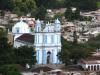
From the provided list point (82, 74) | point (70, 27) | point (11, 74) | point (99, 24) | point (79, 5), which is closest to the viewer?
point (11, 74)

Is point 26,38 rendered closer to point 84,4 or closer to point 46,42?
point 46,42

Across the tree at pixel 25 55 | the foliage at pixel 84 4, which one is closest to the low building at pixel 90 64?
the tree at pixel 25 55

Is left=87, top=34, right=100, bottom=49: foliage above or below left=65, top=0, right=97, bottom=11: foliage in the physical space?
below

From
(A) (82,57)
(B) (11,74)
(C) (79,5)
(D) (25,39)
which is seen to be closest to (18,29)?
(D) (25,39)

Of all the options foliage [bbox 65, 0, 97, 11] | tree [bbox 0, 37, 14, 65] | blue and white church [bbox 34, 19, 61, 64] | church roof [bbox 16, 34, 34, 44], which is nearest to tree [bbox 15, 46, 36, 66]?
tree [bbox 0, 37, 14, 65]

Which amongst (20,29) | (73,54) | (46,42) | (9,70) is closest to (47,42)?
(46,42)

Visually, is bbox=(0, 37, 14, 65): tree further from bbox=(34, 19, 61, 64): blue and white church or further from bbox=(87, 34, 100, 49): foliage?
bbox=(87, 34, 100, 49): foliage

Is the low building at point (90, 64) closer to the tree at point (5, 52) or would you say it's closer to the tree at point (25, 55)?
the tree at point (25, 55)

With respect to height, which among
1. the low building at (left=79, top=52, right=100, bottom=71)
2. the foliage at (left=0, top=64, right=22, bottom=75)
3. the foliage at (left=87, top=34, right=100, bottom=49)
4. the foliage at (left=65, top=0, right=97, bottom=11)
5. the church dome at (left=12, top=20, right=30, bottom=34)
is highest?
the foliage at (left=65, top=0, right=97, bottom=11)

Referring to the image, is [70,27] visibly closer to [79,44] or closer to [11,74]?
[79,44]
